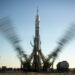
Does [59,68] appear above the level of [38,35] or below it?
below

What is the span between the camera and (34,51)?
229ft

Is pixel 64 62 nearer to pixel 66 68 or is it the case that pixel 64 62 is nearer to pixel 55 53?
pixel 66 68

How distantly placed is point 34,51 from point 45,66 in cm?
678

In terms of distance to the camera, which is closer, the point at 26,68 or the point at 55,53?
the point at 55,53

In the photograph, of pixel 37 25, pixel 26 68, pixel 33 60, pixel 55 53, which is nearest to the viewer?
pixel 55 53

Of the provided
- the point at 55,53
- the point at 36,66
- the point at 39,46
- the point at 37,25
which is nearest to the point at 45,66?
the point at 36,66

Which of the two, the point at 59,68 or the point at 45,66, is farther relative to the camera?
the point at 59,68

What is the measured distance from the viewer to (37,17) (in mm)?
72438

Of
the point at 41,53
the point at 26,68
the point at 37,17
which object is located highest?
the point at 37,17

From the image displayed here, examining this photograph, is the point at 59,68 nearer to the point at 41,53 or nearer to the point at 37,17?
the point at 41,53

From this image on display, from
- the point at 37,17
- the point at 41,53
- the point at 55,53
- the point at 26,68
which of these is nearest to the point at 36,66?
the point at 26,68

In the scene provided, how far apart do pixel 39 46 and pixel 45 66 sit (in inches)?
A: 342

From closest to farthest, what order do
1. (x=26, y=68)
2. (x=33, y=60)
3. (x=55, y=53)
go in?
1. (x=55, y=53)
2. (x=26, y=68)
3. (x=33, y=60)

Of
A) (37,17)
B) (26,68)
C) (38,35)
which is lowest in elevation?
(26,68)
